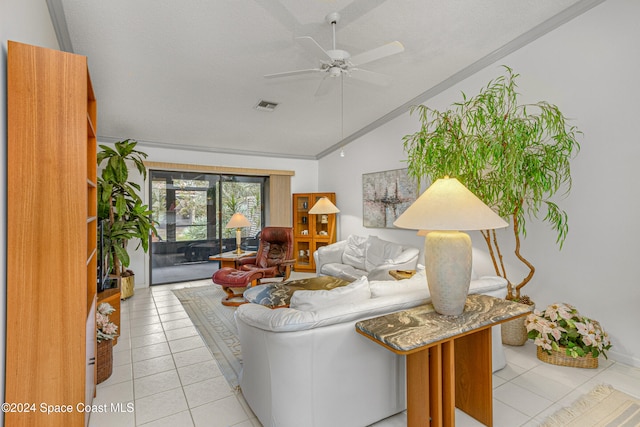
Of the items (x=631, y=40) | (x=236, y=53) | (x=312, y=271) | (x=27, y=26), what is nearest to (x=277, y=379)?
(x=27, y=26)

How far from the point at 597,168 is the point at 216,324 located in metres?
4.21

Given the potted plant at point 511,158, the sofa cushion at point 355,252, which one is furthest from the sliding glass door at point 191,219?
the potted plant at point 511,158

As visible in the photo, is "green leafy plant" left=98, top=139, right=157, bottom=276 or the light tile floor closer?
the light tile floor

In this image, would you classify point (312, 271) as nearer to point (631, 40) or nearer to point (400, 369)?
point (400, 369)

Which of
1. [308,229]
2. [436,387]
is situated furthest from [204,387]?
[308,229]

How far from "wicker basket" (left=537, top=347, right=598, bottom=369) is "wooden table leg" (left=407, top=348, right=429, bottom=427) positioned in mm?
1796

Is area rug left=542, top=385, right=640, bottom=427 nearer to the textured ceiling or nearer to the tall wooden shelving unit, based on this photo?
the tall wooden shelving unit

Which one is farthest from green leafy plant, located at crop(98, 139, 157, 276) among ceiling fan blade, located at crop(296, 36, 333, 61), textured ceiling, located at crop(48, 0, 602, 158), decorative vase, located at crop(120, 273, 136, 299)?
ceiling fan blade, located at crop(296, 36, 333, 61)

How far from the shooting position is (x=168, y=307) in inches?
171

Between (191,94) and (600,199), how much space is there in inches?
180

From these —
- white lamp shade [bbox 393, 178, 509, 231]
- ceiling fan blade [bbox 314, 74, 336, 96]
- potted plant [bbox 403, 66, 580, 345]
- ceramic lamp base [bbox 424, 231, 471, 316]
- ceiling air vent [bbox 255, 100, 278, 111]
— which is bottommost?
ceramic lamp base [bbox 424, 231, 471, 316]

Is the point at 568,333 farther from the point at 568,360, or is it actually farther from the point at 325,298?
the point at 325,298

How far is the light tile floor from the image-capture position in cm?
203

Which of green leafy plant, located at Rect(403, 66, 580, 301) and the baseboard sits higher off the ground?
green leafy plant, located at Rect(403, 66, 580, 301)
